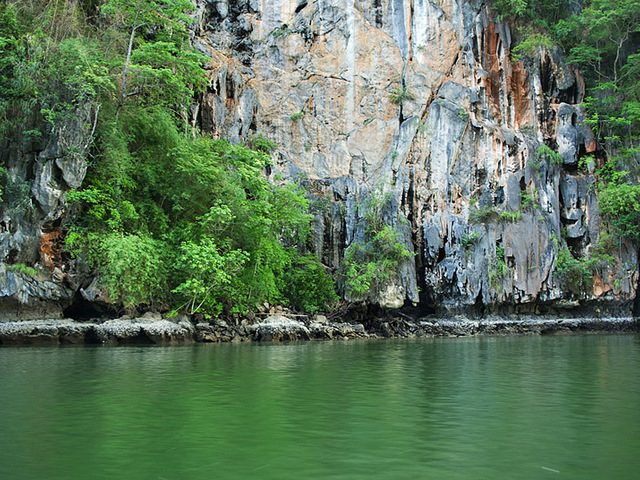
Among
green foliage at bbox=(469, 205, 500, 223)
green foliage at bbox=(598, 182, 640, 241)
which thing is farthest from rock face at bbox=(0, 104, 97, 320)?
green foliage at bbox=(598, 182, 640, 241)

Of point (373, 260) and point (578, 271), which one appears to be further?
point (578, 271)

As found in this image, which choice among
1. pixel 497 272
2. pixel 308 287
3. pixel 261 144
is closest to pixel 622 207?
pixel 497 272

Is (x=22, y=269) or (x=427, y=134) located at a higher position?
(x=427, y=134)

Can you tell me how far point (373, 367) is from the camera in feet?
42.0

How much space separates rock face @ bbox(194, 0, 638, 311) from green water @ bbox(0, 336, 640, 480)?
57.3 feet

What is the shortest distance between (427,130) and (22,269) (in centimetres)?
2145

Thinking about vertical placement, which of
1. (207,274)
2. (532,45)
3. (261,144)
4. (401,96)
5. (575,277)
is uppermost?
(532,45)

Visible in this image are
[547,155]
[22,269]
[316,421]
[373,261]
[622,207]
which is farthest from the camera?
[547,155]

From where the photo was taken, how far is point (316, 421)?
6.86 meters

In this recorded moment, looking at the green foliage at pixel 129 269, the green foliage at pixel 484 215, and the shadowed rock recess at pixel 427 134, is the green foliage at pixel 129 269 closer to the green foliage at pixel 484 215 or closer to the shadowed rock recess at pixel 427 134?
the shadowed rock recess at pixel 427 134

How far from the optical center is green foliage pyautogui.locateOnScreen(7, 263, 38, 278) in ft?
60.5

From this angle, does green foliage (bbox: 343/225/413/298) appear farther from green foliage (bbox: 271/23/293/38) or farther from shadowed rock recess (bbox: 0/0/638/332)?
green foliage (bbox: 271/23/293/38)

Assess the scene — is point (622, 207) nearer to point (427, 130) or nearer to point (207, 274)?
point (427, 130)

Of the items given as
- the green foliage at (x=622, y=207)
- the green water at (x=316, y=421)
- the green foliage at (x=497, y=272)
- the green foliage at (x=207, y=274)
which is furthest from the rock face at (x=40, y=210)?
the green foliage at (x=622, y=207)
